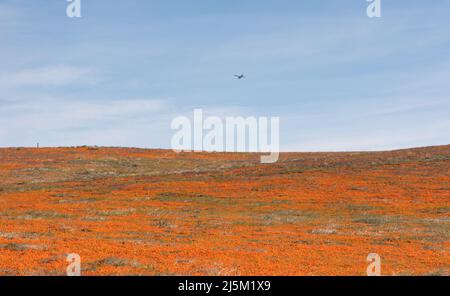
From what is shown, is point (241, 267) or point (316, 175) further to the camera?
point (316, 175)

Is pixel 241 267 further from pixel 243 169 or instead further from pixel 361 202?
pixel 243 169

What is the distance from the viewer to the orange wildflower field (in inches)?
853

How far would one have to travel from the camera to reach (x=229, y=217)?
39.3 m

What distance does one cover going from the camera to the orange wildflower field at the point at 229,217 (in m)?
21.7

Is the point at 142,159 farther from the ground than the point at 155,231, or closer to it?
farther from the ground

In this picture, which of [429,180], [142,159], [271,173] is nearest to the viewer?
[429,180]

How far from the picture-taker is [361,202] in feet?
156

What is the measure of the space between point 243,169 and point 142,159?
25.0m

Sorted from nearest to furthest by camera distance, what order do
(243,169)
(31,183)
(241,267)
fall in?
(241,267), (31,183), (243,169)

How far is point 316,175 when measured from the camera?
66.0 metres
